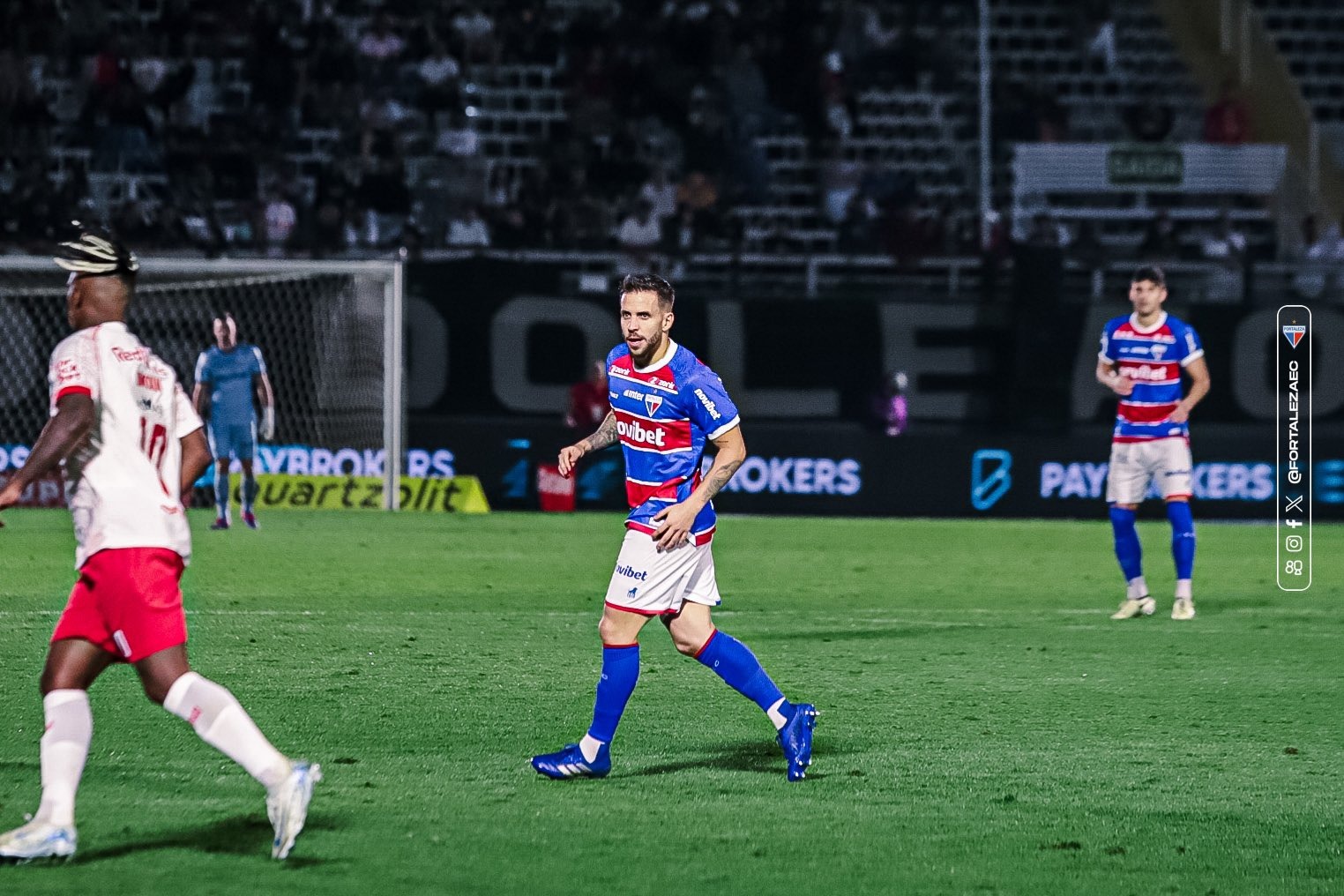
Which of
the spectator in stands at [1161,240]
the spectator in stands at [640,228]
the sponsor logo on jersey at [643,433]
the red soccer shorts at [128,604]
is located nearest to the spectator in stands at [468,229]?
the spectator in stands at [640,228]

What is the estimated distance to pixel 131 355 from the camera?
16.6ft

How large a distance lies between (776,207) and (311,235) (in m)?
6.16

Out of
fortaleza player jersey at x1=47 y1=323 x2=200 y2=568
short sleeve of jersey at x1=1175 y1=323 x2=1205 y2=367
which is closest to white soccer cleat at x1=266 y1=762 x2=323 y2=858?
fortaleza player jersey at x1=47 y1=323 x2=200 y2=568

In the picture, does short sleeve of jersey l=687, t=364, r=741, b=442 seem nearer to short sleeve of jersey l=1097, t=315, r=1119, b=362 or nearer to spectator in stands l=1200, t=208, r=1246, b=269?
short sleeve of jersey l=1097, t=315, r=1119, b=362

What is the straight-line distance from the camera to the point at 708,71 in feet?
82.7

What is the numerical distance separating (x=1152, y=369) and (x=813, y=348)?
8795mm

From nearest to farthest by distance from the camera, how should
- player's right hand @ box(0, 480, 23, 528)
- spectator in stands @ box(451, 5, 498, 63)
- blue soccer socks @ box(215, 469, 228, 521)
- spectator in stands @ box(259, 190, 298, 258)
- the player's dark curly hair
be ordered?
player's right hand @ box(0, 480, 23, 528) → the player's dark curly hair → blue soccer socks @ box(215, 469, 228, 521) → spectator in stands @ box(259, 190, 298, 258) → spectator in stands @ box(451, 5, 498, 63)

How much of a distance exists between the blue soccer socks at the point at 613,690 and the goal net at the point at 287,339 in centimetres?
1307

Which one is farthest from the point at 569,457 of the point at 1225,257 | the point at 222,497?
the point at 1225,257

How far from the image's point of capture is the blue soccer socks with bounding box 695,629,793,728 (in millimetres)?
6574

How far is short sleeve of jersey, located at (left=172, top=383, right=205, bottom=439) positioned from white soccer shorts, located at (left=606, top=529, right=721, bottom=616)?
67.4 inches

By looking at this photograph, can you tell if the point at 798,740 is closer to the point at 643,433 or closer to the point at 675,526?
the point at 675,526

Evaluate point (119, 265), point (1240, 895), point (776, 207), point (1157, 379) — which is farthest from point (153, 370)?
point (776, 207)

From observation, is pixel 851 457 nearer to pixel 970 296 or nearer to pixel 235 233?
pixel 970 296
